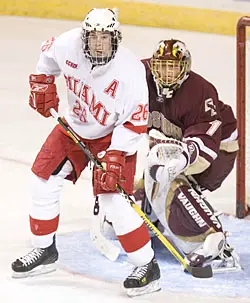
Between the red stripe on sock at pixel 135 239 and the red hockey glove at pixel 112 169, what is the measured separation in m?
0.16

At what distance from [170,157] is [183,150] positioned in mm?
46

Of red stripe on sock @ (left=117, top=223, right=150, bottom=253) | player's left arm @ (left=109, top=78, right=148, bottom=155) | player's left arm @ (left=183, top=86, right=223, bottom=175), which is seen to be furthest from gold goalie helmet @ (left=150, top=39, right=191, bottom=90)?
red stripe on sock @ (left=117, top=223, right=150, bottom=253)

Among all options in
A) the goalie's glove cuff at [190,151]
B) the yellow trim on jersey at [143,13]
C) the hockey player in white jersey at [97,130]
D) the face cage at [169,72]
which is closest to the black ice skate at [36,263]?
the hockey player in white jersey at [97,130]

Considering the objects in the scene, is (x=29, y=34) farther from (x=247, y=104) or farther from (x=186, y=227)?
(x=186, y=227)

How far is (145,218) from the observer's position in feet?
11.1

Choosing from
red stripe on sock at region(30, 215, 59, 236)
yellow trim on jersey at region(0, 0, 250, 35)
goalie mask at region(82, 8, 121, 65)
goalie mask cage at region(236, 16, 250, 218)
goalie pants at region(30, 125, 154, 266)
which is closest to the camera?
Result: goalie mask at region(82, 8, 121, 65)

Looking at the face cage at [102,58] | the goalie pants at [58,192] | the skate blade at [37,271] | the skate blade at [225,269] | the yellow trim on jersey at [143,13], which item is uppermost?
the face cage at [102,58]

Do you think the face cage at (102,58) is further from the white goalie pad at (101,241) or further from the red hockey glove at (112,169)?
the white goalie pad at (101,241)

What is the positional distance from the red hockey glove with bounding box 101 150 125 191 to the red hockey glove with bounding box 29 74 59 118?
0.30 metres

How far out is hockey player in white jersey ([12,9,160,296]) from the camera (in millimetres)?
3215

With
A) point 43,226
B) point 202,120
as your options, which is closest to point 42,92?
point 43,226

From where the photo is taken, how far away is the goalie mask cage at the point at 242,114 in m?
3.95

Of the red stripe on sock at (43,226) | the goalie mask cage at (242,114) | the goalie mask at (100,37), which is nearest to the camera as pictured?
the goalie mask at (100,37)

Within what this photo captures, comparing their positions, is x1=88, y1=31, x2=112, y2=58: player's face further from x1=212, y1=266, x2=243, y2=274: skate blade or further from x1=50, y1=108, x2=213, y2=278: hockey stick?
x1=212, y1=266, x2=243, y2=274: skate blade
